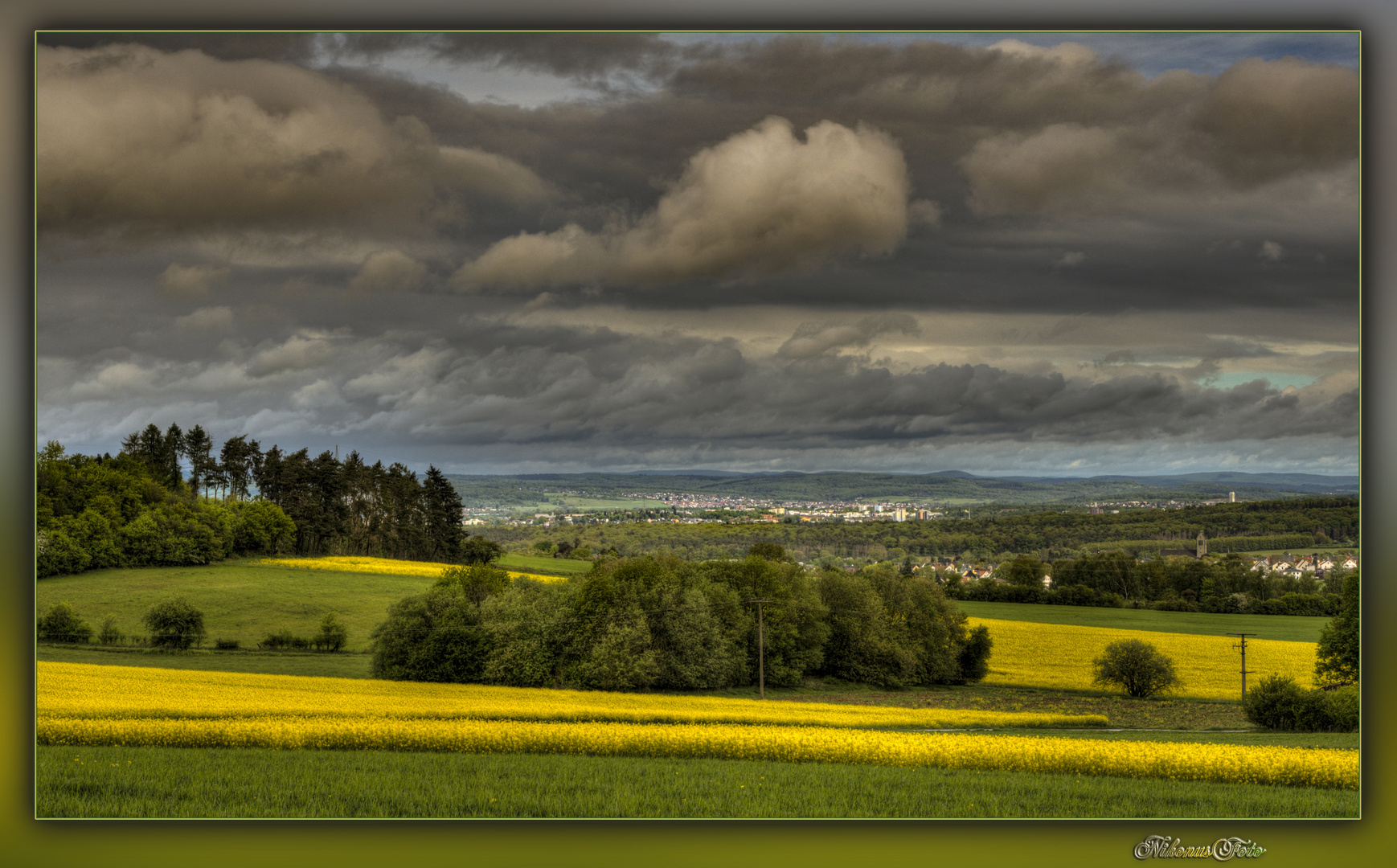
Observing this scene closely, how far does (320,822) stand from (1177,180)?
1178 centimetres

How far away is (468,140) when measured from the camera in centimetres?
Answer: 952

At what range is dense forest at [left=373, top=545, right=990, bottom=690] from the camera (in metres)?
13.8

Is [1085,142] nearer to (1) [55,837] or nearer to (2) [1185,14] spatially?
(2) [1185,14]

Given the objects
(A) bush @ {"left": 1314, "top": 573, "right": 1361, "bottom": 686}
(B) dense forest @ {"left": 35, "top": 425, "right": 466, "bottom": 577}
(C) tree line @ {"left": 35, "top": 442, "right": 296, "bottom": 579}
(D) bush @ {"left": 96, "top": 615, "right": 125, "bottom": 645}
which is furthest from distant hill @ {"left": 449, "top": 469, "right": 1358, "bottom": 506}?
(D) bush @ {"left": 96, "top": 615, "right": 125, "bottom": 645}

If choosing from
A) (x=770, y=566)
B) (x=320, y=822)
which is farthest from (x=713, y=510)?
(x=320, y=822)

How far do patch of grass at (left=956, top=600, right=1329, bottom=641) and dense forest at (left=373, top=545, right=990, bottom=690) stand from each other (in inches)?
79.9

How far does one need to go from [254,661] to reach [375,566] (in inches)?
109

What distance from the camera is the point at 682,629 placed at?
15641 mm

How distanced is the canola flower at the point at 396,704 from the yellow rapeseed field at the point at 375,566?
7.36 ft

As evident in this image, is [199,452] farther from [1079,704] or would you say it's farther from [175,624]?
[1079,704]

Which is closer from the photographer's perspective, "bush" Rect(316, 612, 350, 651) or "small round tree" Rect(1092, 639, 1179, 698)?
"small round tree" Rect(1092, 639, 1179, 698)

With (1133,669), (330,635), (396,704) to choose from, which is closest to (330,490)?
(330,635)

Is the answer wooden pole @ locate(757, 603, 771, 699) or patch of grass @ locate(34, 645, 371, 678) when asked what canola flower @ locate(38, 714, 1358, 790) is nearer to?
patch of grass @ locate(34, 645, 371, 678)

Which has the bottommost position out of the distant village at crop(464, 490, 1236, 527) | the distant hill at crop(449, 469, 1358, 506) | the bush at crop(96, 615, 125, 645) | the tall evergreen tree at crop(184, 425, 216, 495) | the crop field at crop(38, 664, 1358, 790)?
the crop field at crop(38, 664, 1358, 790)
